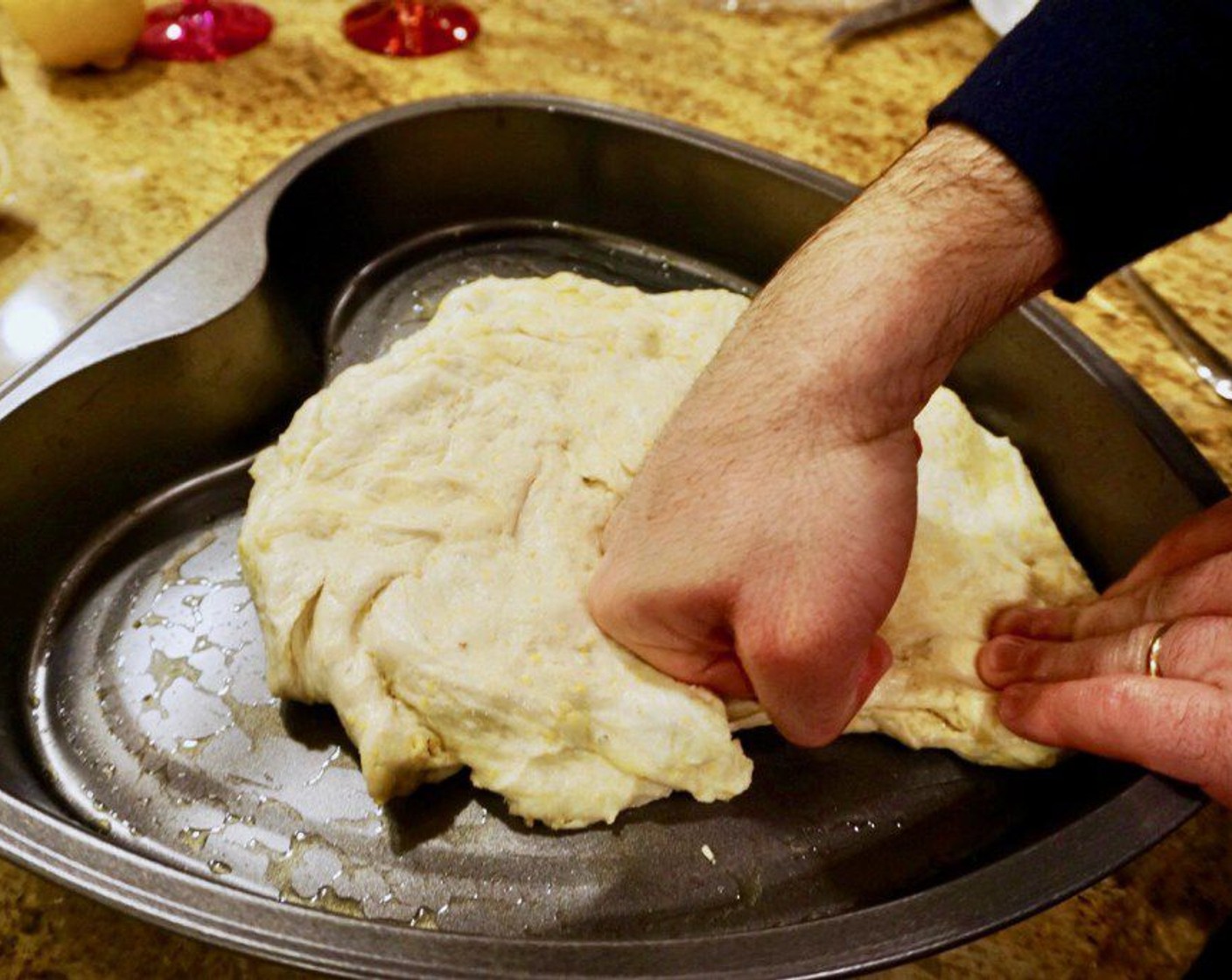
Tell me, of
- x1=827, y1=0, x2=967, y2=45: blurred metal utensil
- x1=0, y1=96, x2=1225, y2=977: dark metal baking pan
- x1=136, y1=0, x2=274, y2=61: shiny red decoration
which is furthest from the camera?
x1=827, y1=0, x2=967, y2=45: blurred metal utensil

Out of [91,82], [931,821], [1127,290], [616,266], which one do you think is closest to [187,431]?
[616,266]

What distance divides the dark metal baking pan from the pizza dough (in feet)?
0.22

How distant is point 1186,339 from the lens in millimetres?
1411

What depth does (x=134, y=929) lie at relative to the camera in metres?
0.86

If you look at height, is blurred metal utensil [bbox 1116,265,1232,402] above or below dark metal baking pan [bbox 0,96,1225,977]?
above

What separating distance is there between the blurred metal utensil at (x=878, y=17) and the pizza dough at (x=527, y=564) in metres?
1.11

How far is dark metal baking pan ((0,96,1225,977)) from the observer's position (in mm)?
735

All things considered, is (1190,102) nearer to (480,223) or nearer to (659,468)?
(659,468)

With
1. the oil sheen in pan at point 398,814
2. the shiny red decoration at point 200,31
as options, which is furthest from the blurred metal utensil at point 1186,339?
the shiny red decoration at point 200,31

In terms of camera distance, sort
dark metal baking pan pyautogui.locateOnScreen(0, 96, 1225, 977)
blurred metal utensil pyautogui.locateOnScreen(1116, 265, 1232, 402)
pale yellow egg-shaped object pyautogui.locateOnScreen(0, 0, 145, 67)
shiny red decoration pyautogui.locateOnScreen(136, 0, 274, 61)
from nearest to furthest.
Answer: dark metal baking pan pyautogui.locateOnScreen(0, 96, 1225, 977), blurred metal utensil pyautogui.locateOnScreen(1116, 265, 1232, 402), pale yellow egg-shaped object pyautogui.locateOnScreen(0, 0, 145, 67), shiny red decoration pyautogui.locateOnScreen(136, 0, 274, 61)

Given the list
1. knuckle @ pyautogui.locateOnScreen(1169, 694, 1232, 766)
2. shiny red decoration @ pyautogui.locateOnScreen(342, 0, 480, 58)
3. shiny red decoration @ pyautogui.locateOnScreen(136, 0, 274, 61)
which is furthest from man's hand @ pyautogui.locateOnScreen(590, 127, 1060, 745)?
shiny red decoration @ pyautogui.locateOnScreen(136, 0, 274, 61)

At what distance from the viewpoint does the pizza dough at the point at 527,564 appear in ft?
3.10

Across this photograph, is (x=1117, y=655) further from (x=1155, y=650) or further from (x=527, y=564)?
(x=527, y=564)

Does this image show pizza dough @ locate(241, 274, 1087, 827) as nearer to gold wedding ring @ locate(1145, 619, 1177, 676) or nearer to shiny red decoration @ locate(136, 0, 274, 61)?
gold wedding ring @ locate(1145, 619, 1177, 676)
